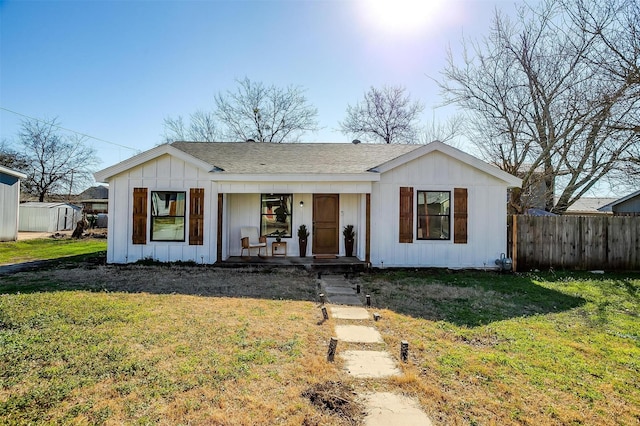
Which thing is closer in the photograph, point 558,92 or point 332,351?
point 332,351

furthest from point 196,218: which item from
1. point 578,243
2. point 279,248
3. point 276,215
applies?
point 578,243

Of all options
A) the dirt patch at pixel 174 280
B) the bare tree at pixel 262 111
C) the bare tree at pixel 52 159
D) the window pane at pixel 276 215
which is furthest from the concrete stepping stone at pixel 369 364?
the bare tree at pixel 52 159

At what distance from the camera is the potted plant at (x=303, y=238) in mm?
10521

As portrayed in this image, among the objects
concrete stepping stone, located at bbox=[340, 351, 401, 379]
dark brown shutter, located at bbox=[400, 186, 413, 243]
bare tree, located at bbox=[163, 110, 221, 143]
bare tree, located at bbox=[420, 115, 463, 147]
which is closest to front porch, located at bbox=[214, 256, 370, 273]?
dark brown shutter, located at bbox=[400, 186, 413, 243]

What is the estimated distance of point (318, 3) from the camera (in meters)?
10.2

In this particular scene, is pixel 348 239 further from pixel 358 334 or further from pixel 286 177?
pixel 358 334

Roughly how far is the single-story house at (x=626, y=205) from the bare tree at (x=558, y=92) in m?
5.01

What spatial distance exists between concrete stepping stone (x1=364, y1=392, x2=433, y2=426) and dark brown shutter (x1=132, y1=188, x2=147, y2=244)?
8.47 metres

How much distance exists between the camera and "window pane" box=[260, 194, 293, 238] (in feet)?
35.2

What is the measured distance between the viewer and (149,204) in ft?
31.5

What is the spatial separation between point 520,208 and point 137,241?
14610mm

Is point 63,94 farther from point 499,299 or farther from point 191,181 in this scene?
point 499,299

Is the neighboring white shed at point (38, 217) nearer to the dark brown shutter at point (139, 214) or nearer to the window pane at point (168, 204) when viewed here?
the dark brown shutter at point (139, 214)

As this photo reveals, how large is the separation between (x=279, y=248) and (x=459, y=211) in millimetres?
5332
